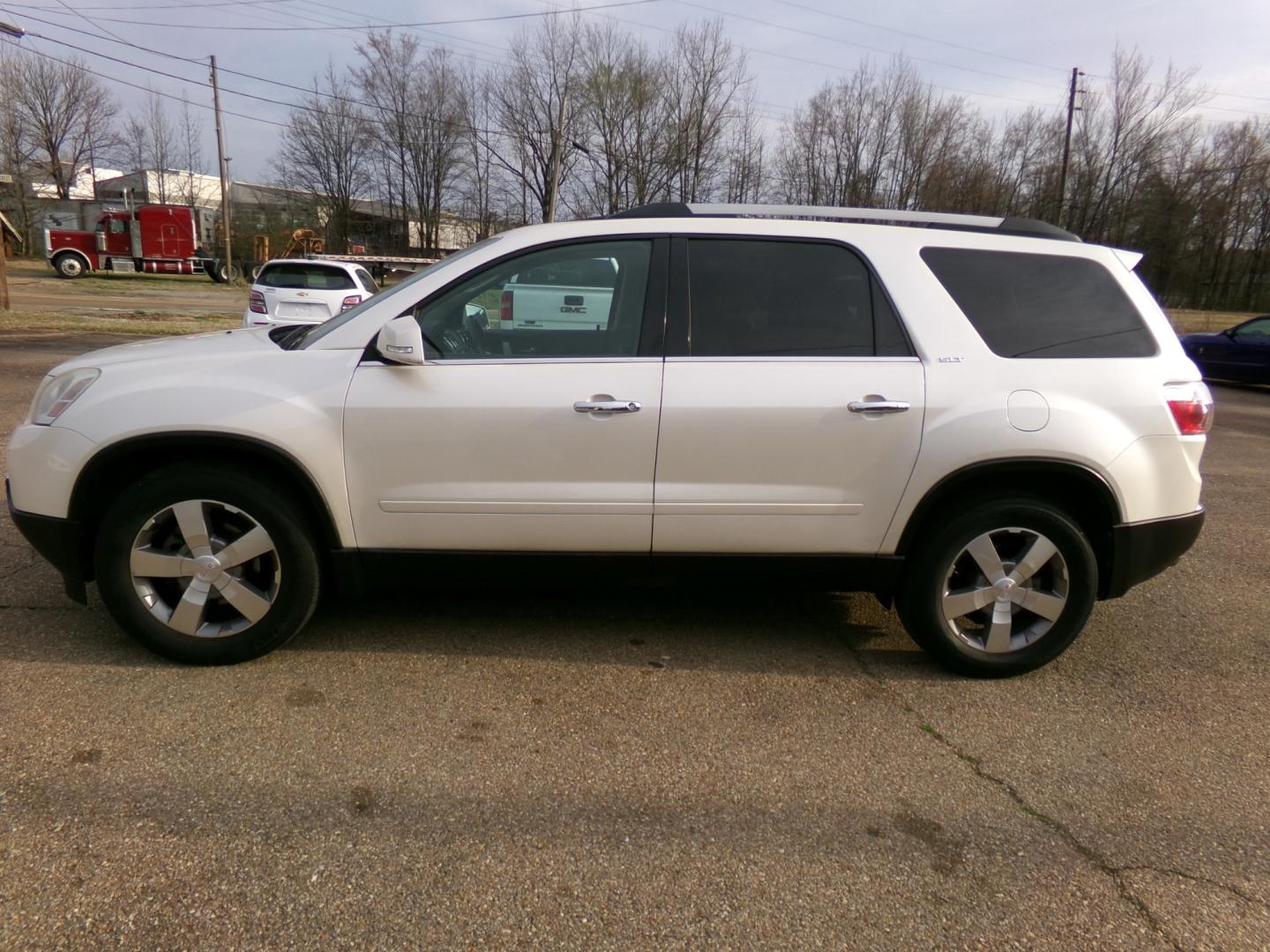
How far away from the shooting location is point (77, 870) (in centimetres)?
217

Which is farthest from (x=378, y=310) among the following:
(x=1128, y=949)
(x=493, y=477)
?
(x=1128, y=949)

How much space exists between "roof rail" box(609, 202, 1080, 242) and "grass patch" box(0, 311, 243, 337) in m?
13.1

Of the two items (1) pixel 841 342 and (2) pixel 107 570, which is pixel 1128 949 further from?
(2) pixel 107 570

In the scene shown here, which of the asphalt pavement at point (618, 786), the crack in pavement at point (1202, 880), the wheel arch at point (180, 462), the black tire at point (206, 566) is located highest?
the wheel arch at point (180, 462)

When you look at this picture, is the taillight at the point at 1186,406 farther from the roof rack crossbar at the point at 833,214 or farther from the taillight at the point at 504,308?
the taillight at the point at 504,308

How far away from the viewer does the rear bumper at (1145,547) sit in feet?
11.0

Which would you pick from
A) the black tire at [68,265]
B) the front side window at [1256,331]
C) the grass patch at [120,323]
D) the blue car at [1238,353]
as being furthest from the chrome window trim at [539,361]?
the black tire at [68,265]

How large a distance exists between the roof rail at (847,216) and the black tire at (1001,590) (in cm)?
119

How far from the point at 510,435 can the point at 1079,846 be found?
2296 mm

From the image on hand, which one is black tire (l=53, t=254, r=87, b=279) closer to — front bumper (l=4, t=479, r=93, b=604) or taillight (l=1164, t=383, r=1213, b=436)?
front bumper (l=4, t=479, r=93, b=604)

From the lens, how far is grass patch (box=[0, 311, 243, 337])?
52.0ft

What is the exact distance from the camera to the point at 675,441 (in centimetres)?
318

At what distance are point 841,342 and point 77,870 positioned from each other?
9.82 feet

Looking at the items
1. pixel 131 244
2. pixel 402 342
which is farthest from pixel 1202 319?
pixel 131 244
